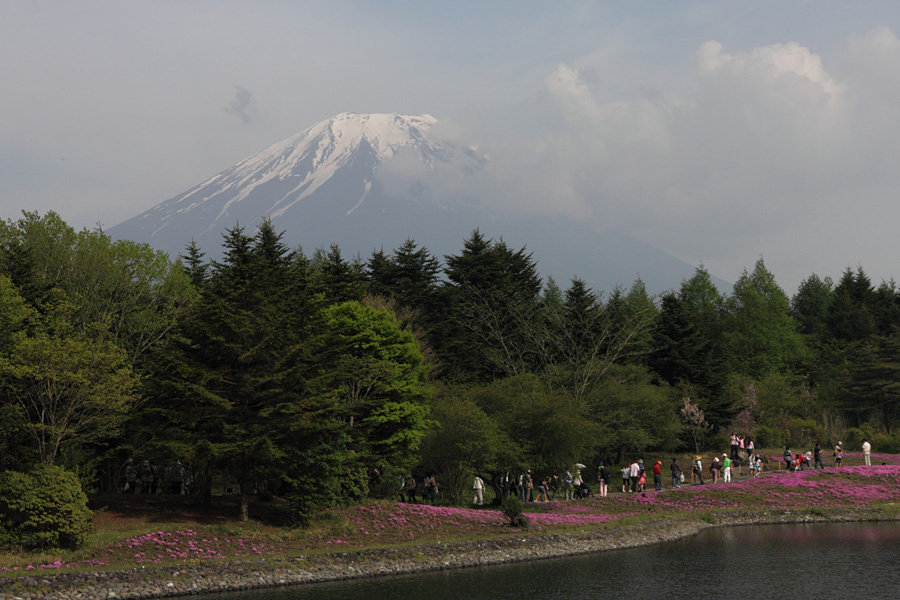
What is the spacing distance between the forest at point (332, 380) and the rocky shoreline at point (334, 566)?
13.5ft

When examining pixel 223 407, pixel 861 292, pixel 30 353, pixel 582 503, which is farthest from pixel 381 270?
pixel 861 292

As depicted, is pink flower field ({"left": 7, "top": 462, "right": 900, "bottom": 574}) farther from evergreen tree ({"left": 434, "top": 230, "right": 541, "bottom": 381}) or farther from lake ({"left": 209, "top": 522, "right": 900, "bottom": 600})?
evergreen tree ({"left": 434, "top": 230, "right": 541, "bottom": 381})

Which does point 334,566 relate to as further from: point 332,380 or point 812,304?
point 812,304

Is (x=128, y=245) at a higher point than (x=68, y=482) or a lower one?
higher

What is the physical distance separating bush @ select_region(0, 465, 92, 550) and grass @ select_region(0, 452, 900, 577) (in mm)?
617

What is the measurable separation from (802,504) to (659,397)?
14234 mm

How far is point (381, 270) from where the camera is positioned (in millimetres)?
69125

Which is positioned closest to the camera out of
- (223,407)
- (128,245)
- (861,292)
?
(223,407)

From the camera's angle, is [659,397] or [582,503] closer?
[582,503]

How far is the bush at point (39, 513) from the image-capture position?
85.6 feet

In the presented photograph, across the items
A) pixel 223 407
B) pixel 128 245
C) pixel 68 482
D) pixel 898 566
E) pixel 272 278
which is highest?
pixel 128 245

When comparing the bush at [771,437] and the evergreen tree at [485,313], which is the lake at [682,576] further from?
the evergreen tree at [485,313]

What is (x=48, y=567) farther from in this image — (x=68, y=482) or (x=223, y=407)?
(x=223, y=407)

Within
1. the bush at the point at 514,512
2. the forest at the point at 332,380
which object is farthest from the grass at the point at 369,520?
the forest at the point at 332,380
